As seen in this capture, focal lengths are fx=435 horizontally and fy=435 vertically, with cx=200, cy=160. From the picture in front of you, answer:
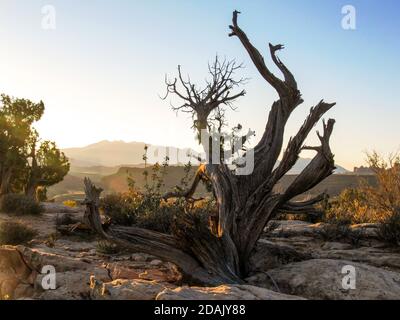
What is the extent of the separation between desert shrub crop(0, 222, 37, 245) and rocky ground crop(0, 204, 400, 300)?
756 millimetres

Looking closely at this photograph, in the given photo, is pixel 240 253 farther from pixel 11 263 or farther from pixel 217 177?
pixel 11 263

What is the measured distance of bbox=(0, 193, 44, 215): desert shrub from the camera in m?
16.2

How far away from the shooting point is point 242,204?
7.55m

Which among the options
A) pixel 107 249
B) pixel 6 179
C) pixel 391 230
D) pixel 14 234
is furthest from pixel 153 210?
pixel 6 179

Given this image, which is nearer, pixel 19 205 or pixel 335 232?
pixel 335 232

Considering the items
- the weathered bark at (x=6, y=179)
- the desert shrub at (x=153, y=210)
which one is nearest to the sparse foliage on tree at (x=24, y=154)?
Answer: the weathered bark at (x=6, y=179)

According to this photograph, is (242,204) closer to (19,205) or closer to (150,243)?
(150,243)

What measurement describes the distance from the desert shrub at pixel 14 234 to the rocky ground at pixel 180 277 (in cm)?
76

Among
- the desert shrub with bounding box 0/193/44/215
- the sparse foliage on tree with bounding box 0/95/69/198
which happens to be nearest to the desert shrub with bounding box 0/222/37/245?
the desert shrub with bounding box 0/193/44/215

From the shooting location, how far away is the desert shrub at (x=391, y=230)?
9.80 metres

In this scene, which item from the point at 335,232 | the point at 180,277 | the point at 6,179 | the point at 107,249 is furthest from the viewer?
the point at 6,179

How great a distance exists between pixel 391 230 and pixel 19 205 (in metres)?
13.0

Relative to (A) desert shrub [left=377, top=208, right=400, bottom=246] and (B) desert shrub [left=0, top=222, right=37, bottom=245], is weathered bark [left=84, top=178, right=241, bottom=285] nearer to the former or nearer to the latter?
(B) desert shrub [left=0, top=222, right=37, bottom=245]

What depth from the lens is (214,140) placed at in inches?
346
